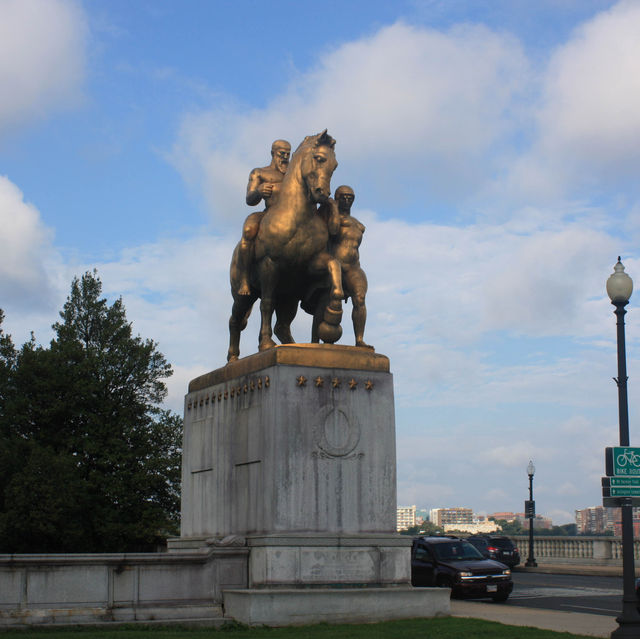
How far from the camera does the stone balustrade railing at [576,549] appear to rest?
39.0 m

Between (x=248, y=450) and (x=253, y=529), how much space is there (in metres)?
1.17

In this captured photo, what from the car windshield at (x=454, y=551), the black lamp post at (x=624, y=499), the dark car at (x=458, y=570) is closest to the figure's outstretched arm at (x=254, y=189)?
the black lamp post at (x=624, y=499)

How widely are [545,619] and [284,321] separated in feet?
21.2

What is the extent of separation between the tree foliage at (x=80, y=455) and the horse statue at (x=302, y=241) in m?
30.5

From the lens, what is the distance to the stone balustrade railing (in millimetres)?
38969

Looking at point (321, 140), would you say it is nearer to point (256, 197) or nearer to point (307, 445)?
point (256, 197)

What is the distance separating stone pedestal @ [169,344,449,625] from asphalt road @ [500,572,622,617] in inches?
243

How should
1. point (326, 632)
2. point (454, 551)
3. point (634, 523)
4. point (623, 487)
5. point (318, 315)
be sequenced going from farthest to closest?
point (634, 523) → point (454, 551) → point (318, 315) → point (623, 487) → point (326, 632)

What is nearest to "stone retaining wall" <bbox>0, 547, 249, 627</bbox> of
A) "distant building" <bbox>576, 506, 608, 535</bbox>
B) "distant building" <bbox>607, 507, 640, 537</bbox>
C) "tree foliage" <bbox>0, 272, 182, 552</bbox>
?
"distant building" <bbox>607, 507, 640, 537</bbox>

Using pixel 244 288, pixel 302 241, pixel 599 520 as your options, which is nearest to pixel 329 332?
pixel 302 241

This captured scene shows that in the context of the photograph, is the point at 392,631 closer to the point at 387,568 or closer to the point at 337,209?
the point at 387,568

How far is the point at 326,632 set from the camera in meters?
11.4

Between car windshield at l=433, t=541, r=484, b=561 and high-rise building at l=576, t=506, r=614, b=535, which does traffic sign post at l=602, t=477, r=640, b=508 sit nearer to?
car windshield at l=433, t=541, r=484, b=561

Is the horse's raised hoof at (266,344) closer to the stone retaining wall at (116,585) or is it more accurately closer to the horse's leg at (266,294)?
the horse's leg at (266,294)
